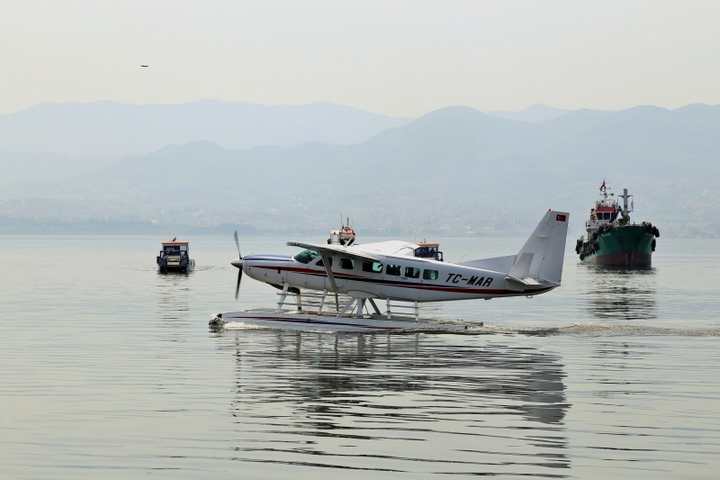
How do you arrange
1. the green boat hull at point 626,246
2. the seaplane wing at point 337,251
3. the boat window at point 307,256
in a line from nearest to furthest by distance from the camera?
the seaplane wing at point 337,251
the boat window at point 307,256
the green boat hull at point 626,246

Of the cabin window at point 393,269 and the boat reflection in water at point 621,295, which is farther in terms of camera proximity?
the boat reflection in water at point 621,295

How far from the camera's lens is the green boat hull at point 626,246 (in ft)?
419

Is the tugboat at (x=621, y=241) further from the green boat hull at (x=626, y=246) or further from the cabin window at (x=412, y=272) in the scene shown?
the cabin window at (x=412, y=272)

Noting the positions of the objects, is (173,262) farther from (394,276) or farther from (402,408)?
(402,408)

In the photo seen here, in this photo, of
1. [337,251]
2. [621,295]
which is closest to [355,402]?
[337,251]

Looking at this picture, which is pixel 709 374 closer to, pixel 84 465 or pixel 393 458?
Answer: pixel 393 458

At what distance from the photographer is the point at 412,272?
137 ft

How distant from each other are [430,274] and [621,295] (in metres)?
34.8

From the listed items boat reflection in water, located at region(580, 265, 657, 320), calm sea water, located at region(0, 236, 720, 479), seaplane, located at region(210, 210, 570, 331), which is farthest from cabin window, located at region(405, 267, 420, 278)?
boat reflection in water, located at region(580, 265, 657, 320)

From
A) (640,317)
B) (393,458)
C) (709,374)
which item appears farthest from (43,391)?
(640,317)

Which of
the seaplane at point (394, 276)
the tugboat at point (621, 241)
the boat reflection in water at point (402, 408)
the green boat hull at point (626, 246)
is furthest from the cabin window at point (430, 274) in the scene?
the green boat hull at point (626, 246)

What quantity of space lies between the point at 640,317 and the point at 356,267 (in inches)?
662

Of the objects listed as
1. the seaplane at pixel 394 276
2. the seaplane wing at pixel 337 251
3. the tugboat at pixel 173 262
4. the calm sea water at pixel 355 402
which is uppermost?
the seaplane wing at pixel 337 251

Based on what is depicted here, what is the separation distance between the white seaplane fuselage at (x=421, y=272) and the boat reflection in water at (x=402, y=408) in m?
4.48
